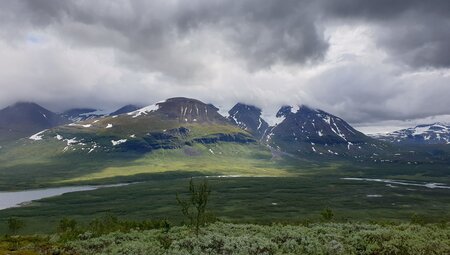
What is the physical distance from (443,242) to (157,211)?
164992 millimetres

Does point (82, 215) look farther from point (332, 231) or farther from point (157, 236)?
point (332, 231)

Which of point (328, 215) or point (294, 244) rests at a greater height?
point (294, 244)

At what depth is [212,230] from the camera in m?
63.0

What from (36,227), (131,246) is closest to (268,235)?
(131,246)

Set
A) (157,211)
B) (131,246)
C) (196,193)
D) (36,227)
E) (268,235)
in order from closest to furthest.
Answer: (131,246) → (268,235) → (196,193) → (36,227) → (157,211)

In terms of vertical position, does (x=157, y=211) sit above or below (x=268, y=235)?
below

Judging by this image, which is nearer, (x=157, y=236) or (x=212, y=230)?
(x=157, y=236)

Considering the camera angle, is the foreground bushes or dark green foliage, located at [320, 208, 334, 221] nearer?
the foreground bushes

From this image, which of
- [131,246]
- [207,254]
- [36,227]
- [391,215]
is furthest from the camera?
[391,215]

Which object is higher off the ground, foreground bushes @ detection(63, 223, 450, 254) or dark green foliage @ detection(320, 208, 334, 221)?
foreground bushes @ detection(63, 223, 450, 254)

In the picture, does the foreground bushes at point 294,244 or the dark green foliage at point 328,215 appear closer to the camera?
the foreground bushes at point 294,244

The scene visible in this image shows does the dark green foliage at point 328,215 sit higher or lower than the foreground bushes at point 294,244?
lower

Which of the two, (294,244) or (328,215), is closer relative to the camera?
(294,244)

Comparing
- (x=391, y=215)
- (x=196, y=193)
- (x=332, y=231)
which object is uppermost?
(x=196, y=193)
